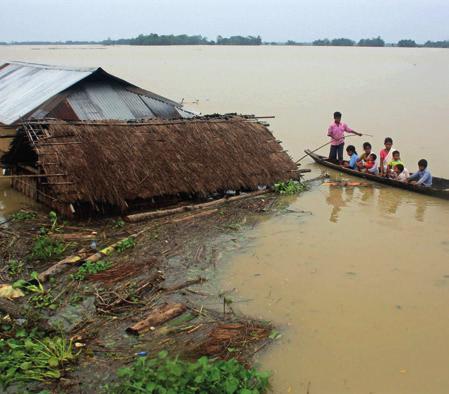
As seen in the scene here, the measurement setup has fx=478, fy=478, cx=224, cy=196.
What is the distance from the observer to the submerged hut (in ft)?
33.0

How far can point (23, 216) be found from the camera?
25.5 ft

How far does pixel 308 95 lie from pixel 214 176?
1591 centimetres

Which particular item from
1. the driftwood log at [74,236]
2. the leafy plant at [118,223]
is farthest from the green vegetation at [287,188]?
the driftwood log at [74,236]

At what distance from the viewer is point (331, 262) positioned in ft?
21.8

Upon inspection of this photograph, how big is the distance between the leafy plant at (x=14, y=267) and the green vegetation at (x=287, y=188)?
5191 millimetres

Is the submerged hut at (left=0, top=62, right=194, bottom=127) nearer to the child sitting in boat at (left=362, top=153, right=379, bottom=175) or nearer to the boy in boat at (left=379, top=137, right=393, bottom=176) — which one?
the child sitting in boat at (left=362, top=153, right=379, bottom=175)

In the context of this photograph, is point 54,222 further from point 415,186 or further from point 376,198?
point 415,186

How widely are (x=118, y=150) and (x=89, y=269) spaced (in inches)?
106

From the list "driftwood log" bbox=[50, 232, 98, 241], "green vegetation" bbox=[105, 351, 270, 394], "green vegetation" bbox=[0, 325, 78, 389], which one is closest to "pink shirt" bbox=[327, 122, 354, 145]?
"driftwood log" bbox=[50, 232, 98, 241]

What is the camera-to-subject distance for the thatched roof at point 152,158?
24.3 feet

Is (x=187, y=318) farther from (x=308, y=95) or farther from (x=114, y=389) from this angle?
(x=308, y=95)

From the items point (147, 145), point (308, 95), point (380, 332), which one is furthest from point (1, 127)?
point (308, 95)

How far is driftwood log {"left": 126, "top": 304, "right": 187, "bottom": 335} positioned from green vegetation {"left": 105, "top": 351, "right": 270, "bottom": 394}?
67 centimetres

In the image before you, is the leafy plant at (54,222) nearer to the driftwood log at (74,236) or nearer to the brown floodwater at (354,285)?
the driftwood log at (74,236)
